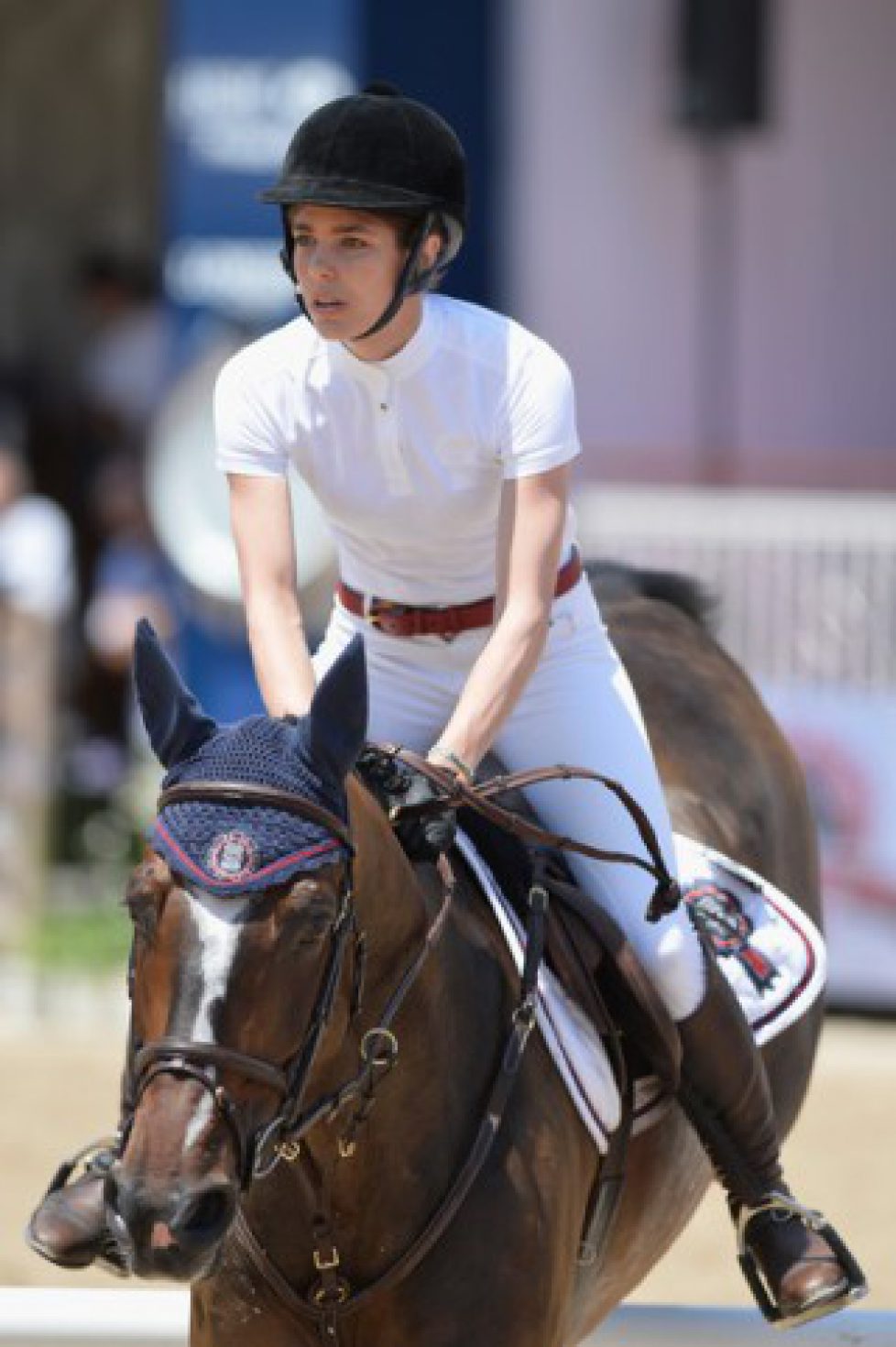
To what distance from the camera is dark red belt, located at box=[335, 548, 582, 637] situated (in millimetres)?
4438

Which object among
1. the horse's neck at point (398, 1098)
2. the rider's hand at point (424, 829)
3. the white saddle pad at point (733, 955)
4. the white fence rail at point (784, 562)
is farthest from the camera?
the white fence rail at point (784, 562)

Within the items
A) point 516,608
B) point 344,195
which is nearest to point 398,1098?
point 516,608

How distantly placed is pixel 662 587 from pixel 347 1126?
2.62 m

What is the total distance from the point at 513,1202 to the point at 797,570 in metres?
6.19

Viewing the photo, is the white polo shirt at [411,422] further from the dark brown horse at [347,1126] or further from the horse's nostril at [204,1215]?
the horse's nostril at [204,1215]

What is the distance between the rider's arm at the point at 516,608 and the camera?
4.09 metres

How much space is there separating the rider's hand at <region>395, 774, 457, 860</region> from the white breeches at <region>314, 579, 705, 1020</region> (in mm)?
557

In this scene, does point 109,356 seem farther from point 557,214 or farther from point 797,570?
point 797,570

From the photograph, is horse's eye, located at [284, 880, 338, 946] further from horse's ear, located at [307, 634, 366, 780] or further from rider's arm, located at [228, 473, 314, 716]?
rider's arm, located at [228, 473, 314, 716]

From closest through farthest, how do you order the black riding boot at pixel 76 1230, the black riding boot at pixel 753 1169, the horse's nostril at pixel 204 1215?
the horse's nostril at pixel 204 1215 < the black riding boot at pixel 76 1230 < the black riding boot at pixel 753 1169

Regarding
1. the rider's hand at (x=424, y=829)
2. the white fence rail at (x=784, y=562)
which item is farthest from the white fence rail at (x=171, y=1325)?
the white fence rail at (x=784, y=562)

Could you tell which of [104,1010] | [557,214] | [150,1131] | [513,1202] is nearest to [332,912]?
[150,1131]

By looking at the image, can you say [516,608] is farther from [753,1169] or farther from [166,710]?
[753,1169]

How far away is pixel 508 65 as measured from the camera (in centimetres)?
1029
